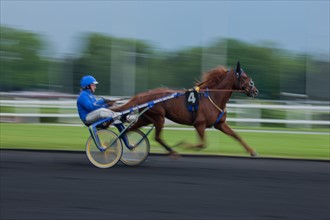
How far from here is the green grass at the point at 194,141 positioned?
35.4 feet

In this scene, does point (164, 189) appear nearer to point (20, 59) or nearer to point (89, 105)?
point (89, 105)

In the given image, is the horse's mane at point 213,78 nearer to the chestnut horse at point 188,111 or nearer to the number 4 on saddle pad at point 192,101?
the chestnut horse at point 188,111

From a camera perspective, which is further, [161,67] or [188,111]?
[161,67]

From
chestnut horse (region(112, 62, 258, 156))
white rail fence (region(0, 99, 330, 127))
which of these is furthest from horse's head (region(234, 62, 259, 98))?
white rail fence (region(0, 99, 330, 127))

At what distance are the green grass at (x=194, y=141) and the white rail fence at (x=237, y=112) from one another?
374mm

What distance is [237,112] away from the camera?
1473cm

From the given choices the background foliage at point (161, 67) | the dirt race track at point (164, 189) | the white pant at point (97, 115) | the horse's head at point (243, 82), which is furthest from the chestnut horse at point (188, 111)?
the background foliage at point (161, 67)

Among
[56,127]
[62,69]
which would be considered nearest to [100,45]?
[62,69]

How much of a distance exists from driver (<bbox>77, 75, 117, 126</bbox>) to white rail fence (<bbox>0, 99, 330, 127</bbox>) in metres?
6.10

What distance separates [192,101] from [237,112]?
19.9 ft

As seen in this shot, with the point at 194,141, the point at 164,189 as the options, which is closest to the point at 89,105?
the point at 164,189

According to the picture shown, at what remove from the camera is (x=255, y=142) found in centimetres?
1251

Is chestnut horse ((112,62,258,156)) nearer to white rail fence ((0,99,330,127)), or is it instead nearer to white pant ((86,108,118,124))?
white pant ((86,108,118,124))

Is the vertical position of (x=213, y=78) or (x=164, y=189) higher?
(x=213, y=78)
